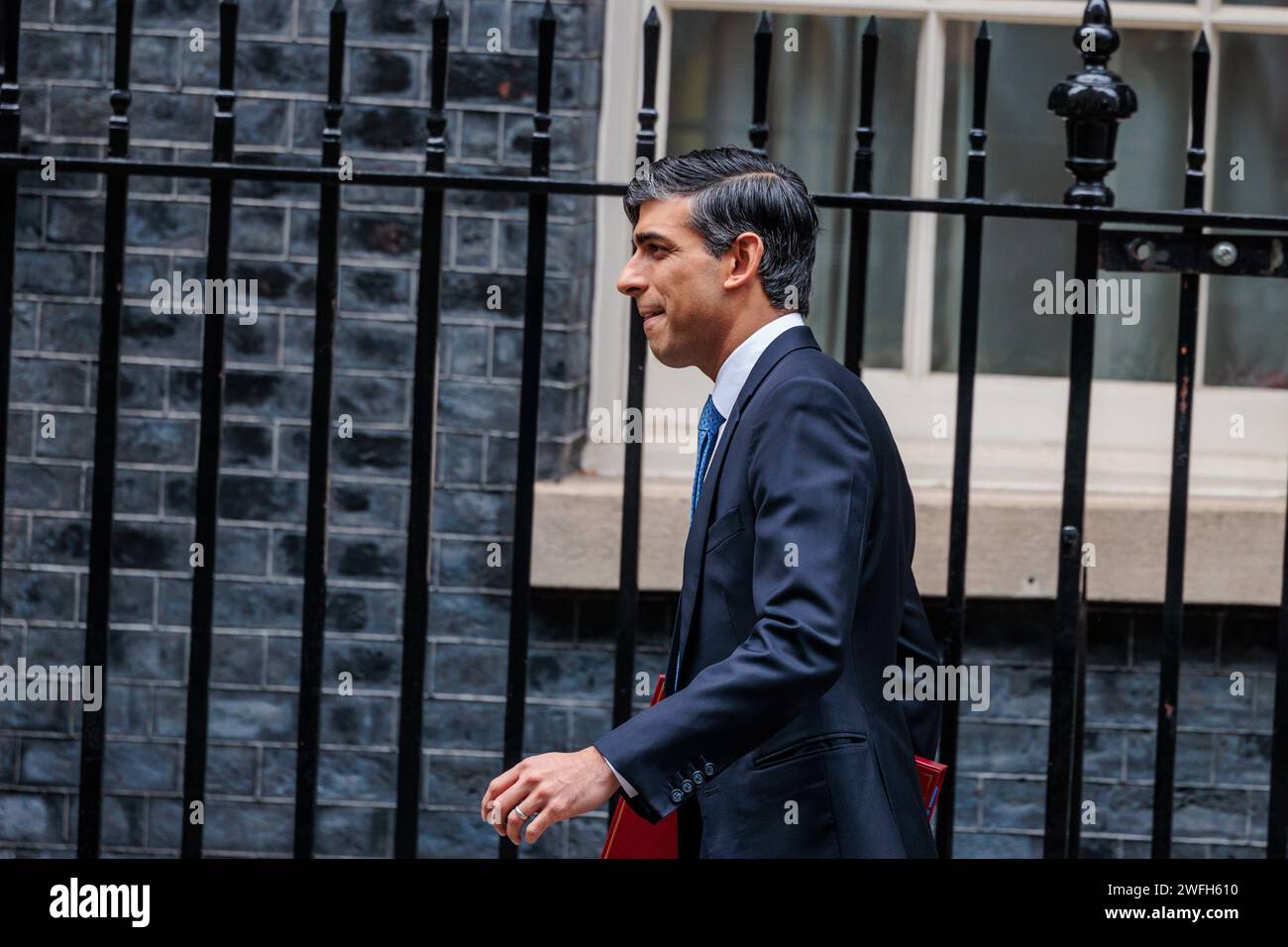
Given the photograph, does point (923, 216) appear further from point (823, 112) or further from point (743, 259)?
point (743, 259)

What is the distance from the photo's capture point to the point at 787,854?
252 centimetres

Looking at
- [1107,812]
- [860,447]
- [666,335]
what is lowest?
[1107,812]

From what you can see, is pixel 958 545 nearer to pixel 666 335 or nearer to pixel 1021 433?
pixel 666 335

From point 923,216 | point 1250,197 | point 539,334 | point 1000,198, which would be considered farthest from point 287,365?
point 1250,197

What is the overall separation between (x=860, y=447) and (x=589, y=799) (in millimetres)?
619

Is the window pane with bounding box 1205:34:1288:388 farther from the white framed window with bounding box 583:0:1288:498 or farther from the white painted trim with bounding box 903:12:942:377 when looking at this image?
the white painted trim with bounding box 903:12:942:377

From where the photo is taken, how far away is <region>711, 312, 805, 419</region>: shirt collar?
8.63ft

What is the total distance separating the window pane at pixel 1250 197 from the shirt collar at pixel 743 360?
2616 millimetres

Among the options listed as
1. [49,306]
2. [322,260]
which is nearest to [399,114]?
[49,306]

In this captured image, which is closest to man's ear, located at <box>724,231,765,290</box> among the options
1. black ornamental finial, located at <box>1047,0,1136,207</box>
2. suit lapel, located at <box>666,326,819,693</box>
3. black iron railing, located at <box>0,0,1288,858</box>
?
suit lapel, located at <box>666,326,819,693</box>

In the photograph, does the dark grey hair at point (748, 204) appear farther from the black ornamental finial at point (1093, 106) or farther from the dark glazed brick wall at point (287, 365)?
the dark glazed brick wall at point (287, 365)

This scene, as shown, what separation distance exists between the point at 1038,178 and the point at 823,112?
2.06 feet

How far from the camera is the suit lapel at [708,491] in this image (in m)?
2.56

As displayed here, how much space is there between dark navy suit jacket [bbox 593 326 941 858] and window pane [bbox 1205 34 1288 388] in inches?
100.0
